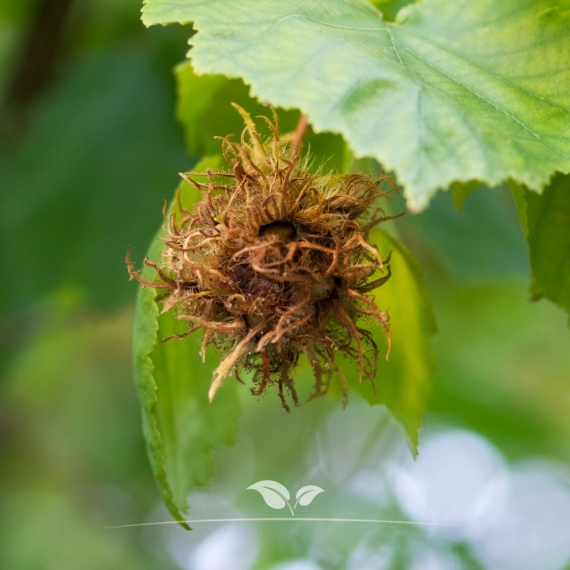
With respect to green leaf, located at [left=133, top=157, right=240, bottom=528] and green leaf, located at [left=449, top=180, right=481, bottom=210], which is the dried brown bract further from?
green leaf, located at [left=449, top=180, right=481, bottom=210]

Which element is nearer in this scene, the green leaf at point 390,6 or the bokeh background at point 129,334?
the green leaf at point 390,6

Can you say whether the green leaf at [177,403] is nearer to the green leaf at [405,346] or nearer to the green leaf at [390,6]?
the green leaf at [405,346]

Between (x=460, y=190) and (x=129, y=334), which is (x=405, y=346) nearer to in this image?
(x=460, y=190)

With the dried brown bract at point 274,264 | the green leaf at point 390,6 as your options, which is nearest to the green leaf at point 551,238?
the dried brown bract at point 274,264

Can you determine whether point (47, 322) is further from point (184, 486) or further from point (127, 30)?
point (184, 486)

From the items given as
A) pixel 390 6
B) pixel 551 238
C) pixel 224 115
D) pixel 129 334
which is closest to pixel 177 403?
pixel 224 115

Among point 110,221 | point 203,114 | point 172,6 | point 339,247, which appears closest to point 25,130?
point 110,221

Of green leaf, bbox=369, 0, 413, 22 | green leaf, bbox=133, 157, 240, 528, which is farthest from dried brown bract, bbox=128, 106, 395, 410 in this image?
green leaf, bbox=369, 0, 413, 22
